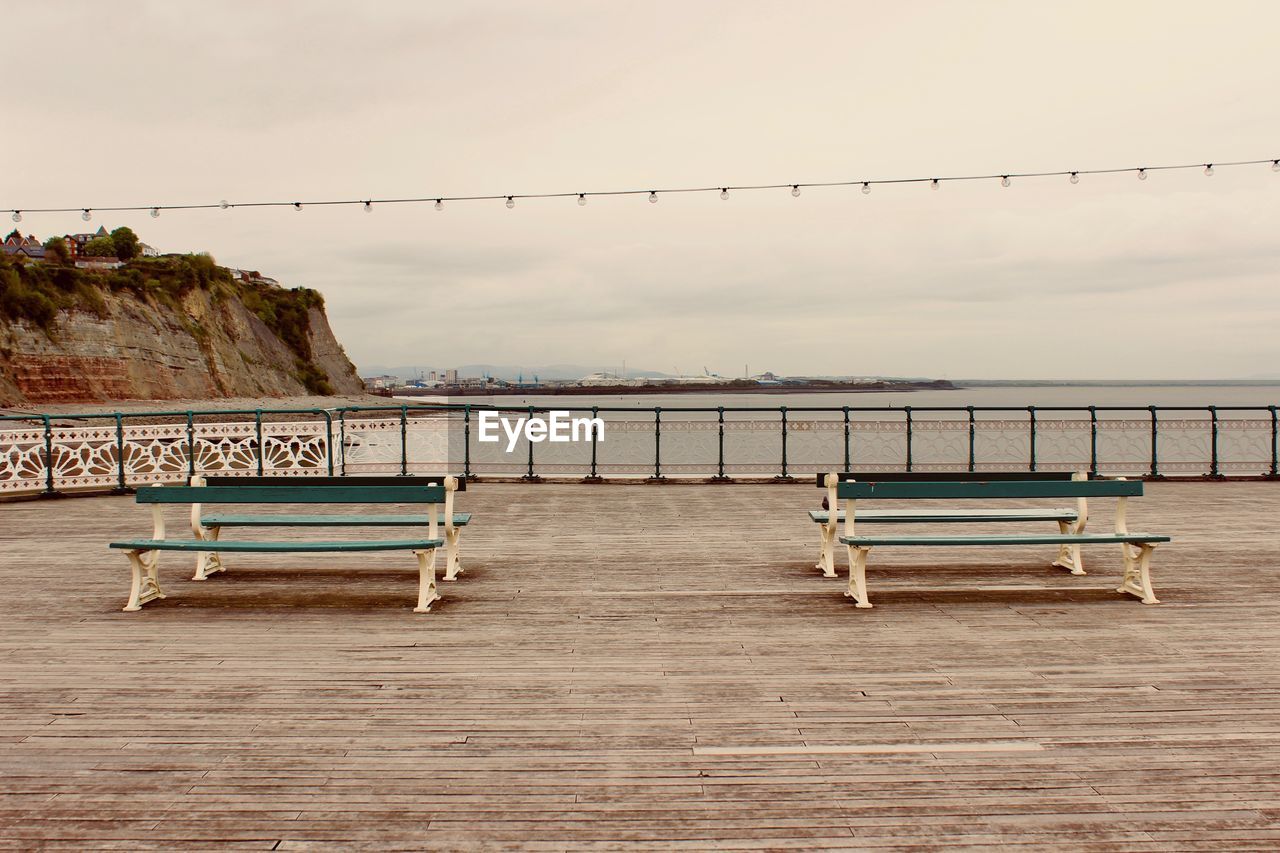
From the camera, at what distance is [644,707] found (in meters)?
4.09

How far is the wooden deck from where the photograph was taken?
3033mm

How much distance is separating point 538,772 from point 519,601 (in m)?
2.81

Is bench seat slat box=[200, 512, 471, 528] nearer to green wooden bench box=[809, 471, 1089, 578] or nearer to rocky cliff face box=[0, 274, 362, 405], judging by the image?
green wooden bench box=[809, 471, 1089, 578]

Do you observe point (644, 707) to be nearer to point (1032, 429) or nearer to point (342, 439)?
point (342, 439)

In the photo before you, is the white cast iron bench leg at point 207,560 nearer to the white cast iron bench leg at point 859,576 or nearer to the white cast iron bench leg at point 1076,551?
the white cast iron bench leg at point 859,576

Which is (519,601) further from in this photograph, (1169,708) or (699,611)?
(1169,708)

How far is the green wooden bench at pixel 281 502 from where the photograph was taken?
5840 mm

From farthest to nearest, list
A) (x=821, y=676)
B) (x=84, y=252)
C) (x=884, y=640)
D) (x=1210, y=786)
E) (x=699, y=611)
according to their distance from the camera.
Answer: (x=84, y=252) → (x=699, y=611) → (x=884, y=640) → (x=821, y=676) → (x=1210, y=786)

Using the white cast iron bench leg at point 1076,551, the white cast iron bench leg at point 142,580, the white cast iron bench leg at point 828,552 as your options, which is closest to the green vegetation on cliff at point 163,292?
the white cast iron bench leg at point 142,580

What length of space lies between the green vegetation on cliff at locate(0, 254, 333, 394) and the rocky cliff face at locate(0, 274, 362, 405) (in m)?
0.25

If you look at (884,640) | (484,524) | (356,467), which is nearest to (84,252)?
(356,467)

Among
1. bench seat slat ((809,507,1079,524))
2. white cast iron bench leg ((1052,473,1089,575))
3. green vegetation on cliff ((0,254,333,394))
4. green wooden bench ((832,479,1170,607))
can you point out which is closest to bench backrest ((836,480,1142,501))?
green wooden bench ((832,479,1170,607))

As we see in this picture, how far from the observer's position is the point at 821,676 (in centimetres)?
453

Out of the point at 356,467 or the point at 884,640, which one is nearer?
the point at 884,640
